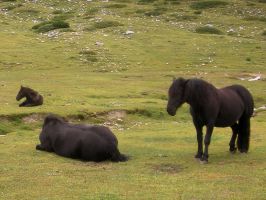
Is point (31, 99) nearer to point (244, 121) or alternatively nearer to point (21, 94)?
point (21, 94)

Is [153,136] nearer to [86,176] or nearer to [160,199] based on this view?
[86,176]

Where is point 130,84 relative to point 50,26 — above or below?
above

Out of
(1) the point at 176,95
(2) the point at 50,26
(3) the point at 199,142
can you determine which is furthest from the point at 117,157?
(2) the point at 50,26

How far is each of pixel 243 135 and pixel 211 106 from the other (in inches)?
93.7

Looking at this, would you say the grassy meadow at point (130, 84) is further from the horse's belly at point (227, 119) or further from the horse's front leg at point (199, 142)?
the horse's belly at point (227, 119)

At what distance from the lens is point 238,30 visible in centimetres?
6838

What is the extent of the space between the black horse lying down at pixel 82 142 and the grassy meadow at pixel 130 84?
13.3 inches

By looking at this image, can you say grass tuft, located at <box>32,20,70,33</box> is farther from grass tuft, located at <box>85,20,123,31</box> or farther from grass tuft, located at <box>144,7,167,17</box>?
grass tuft, located at <box>144,7,167,17</box>

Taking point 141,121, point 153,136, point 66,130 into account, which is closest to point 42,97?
point 141,121

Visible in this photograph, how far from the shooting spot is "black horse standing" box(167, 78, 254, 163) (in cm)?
1623

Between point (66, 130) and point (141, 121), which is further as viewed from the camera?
point (141, 121)

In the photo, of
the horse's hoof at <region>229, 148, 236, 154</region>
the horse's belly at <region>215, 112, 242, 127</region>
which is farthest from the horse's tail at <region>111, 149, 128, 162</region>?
the horse's hoof at <region>229, 148, 236, 154</region>

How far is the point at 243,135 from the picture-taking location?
1870 cm

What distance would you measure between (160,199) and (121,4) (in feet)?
242
